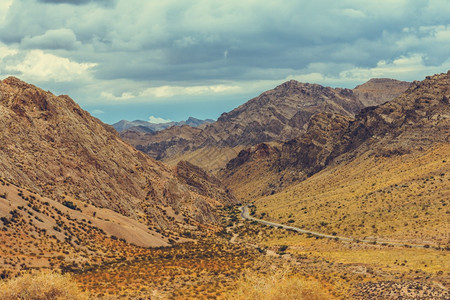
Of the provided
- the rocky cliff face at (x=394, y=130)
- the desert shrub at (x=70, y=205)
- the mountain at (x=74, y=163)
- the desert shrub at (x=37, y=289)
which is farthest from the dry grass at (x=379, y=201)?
the desert shrub at (x=37, y=289)

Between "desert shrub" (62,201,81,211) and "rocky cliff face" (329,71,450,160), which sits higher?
"rocky cliff face" (329,71,450,160)

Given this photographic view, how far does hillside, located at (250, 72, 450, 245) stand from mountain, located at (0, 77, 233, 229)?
3766 centimetres

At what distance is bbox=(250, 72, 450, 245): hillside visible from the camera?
270 ft

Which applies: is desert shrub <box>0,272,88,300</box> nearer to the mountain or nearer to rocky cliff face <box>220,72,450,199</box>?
the mountain

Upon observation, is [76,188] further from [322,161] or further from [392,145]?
[322,161]

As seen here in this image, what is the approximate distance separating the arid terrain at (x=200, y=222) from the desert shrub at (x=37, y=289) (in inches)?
14.3

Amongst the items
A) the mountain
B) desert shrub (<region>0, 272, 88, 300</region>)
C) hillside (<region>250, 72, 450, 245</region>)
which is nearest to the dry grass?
hillside (<region>250, 72, 450, 245</region>)

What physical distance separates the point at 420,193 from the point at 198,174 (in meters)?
102

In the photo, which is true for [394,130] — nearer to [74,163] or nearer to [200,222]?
[200,222]

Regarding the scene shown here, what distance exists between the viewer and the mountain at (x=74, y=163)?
73875 mm

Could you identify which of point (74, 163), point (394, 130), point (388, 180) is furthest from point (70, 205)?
point (394, 130)

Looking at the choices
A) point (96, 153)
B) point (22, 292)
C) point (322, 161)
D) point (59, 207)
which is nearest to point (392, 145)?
point (322, 161)

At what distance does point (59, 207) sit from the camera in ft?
214

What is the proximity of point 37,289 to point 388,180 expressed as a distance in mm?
107569
